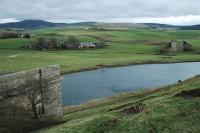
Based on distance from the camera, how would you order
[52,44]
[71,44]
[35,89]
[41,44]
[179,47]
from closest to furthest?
1. [35,89]
2. [41,44]
3. [52,44]
4. [179,47]
5. [71,44]

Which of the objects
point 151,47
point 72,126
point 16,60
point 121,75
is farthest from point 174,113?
point 151,47

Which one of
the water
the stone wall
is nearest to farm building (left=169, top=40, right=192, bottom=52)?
the water

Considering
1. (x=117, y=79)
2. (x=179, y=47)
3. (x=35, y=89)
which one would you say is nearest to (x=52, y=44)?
(x=179, y=47)

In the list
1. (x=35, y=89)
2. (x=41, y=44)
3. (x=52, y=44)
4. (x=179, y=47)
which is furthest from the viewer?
(x=179, y=47)

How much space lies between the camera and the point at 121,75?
98812 millimetres

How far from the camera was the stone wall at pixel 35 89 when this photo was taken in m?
30.1

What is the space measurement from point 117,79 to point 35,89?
59.3m

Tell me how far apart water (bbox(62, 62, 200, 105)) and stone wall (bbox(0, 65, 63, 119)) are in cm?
2721

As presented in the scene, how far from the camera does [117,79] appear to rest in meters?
91.7

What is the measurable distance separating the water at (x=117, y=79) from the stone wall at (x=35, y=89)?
27209mm

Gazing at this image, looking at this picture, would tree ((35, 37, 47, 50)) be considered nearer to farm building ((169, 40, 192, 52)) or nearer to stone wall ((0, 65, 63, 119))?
farm building ((169, 40, 192, 52))

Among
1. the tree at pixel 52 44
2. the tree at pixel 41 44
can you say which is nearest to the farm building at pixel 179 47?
the tree at pixel 52 44

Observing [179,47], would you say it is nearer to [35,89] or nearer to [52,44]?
[52,44]

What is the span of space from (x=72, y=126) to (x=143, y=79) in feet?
209
